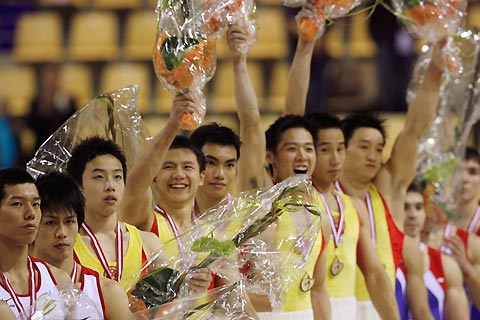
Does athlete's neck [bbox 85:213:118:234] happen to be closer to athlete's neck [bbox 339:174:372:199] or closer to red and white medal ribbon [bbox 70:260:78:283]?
red and white medal ribbon [bbox 70:260:78:283]

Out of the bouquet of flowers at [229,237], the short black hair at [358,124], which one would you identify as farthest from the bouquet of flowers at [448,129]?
the bouquet of flowers at [229,237]

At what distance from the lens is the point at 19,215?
16.9ft

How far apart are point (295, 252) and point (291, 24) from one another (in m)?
7.10

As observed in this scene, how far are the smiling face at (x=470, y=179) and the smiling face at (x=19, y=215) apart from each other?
15.2 feet

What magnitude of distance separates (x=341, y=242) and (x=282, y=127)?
0.70 meters

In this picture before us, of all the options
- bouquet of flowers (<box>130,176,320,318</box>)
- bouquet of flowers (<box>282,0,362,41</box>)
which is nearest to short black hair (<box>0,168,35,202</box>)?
bouquet of flowers (<box>130,176,320,318</box>)

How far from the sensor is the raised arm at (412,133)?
7.77 meters

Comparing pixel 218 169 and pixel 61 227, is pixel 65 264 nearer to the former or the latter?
pixel 61 227

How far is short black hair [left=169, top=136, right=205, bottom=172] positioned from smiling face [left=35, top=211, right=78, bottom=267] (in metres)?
1.09

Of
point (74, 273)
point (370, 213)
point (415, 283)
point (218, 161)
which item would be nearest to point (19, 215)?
point (74, 273)

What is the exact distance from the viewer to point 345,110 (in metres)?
12.0

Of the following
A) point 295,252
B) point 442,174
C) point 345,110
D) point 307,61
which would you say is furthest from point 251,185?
point 345,110

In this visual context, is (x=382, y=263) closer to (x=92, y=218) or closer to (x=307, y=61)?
(x=307, y=61)

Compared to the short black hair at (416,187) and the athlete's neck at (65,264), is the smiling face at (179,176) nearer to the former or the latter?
the athlete's neck at (65,264)
